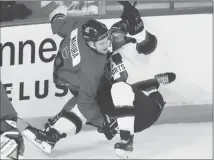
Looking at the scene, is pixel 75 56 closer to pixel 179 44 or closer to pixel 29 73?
pixel 29 73

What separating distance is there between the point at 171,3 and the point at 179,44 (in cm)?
19

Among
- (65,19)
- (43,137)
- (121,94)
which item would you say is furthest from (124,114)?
(65,19)

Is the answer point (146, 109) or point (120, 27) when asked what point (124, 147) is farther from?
point (120, 27)

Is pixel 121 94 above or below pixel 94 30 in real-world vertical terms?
below

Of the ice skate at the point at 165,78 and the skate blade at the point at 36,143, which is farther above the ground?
the ice skate at the point at 165,78

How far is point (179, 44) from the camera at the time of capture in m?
2.25

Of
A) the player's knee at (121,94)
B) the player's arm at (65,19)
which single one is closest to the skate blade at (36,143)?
the player's knee at (121,94)

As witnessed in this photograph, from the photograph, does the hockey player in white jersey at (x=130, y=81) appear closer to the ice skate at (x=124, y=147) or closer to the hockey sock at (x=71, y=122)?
the ice skate at (x=124, y=147)

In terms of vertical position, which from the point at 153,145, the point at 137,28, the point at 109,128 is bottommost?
the point at 153,145

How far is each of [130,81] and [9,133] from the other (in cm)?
53

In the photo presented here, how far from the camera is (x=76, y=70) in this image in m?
2.09

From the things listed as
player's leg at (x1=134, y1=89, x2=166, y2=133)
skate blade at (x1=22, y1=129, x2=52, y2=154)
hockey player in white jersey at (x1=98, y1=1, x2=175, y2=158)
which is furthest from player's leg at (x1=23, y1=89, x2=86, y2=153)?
player's leg at (x1=134, y1=89, x2=166, y2=133)

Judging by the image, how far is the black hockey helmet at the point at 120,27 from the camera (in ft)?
6.81

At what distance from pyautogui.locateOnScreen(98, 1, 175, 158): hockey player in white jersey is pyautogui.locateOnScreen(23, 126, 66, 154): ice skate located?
23 centimetres
